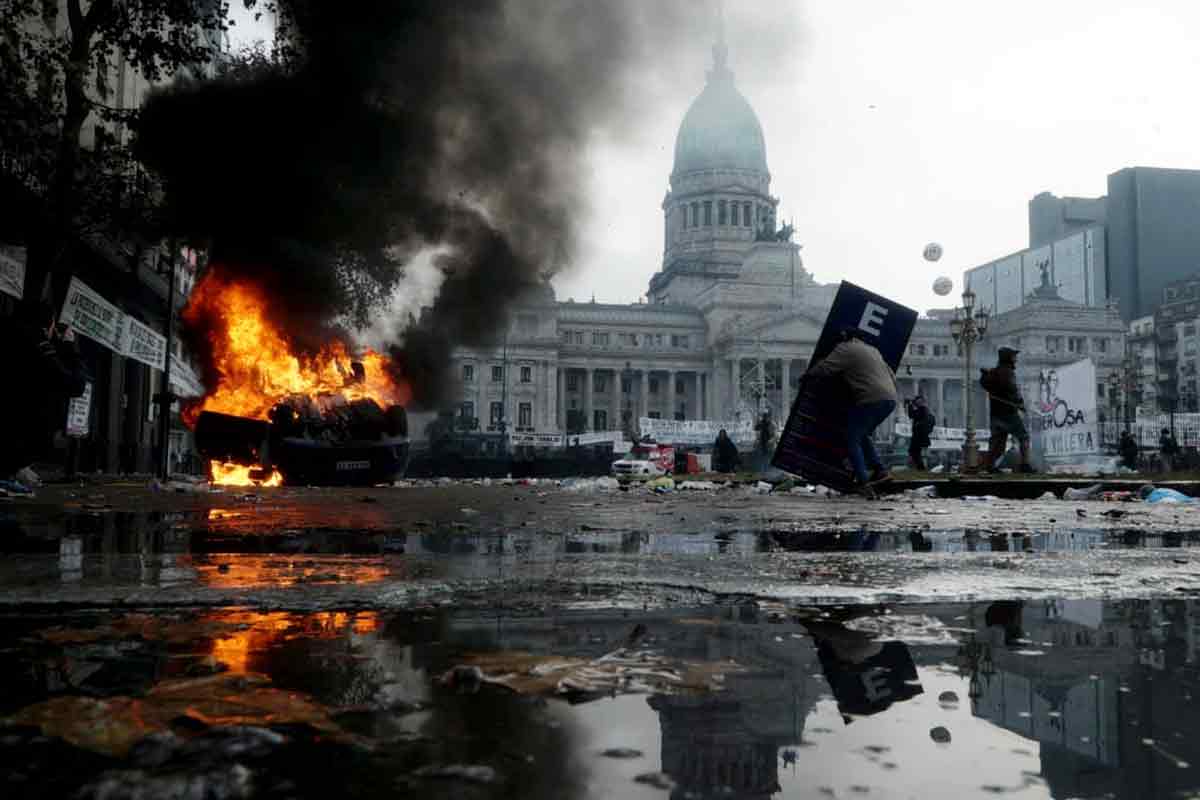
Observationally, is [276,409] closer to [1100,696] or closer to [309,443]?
[309,443]

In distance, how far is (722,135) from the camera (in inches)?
3506

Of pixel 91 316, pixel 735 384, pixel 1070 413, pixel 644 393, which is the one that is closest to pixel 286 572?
pixel 91 316

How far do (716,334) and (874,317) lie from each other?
77.6 m

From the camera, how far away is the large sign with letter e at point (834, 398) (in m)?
8.56

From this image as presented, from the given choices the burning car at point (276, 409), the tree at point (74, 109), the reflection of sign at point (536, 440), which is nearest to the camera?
the tree at point (74, 109)

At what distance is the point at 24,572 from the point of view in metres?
2.81

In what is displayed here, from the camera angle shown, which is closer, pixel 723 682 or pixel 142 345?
pixel 723 682

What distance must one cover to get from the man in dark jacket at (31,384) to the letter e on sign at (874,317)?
6.06m

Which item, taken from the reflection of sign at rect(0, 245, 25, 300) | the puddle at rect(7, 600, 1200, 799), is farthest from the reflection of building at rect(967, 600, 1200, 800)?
the reflection of sign at rect(0, 245, 25, 300)

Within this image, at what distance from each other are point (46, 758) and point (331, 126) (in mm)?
13179

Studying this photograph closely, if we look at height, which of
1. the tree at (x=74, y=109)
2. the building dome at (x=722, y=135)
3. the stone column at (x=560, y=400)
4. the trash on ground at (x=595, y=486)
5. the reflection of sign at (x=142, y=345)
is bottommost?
the trash on ground at (x=595, y=486)

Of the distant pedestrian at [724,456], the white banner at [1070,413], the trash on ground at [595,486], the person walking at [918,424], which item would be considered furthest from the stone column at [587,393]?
the person walking at [918,424]

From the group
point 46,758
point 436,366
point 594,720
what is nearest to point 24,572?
point 46,758

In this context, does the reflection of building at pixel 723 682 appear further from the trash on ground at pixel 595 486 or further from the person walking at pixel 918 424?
the person walking at pixel 918 424
